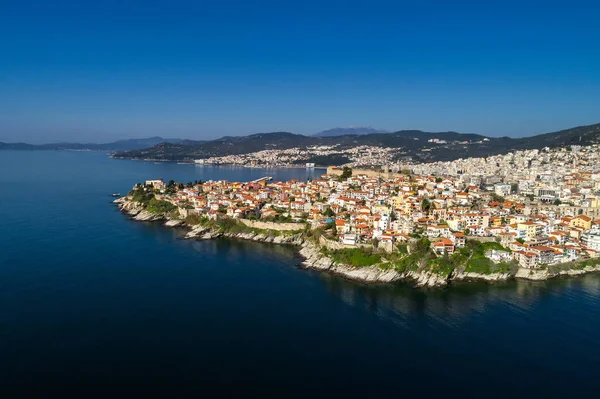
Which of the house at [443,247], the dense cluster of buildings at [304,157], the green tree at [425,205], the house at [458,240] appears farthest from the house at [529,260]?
the dense cluster of buildings at [304,157]

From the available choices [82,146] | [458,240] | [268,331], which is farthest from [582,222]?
[82,146]

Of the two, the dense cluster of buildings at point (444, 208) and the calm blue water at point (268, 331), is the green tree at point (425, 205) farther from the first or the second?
the calm blue water at point (268, 331)

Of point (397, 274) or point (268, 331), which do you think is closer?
point (268, 331)

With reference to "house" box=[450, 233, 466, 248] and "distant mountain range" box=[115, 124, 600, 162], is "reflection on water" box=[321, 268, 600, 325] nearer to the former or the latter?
"house" box=[450, 233, 466, 248]

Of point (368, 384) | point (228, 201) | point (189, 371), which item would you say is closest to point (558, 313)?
point (368, 384)

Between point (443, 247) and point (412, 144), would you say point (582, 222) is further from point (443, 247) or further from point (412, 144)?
point (412, 144)

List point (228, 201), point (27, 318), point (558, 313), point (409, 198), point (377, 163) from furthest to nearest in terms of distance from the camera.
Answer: point (377, 163), point (228, 201), point (409, 198), point (558, 313), point (27, 318)

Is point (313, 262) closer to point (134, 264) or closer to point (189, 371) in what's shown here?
point (134, 264)
